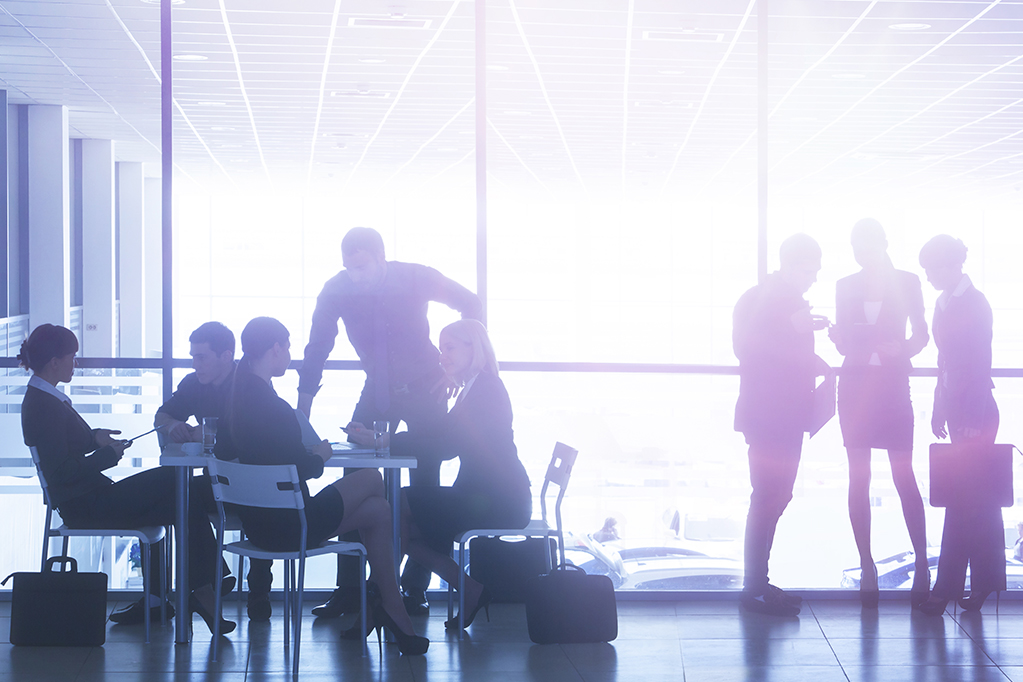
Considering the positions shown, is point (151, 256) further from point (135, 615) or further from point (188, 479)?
point (188, 479)

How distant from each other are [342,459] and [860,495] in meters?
2.26

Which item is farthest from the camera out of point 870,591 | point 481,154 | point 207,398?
point 481,154

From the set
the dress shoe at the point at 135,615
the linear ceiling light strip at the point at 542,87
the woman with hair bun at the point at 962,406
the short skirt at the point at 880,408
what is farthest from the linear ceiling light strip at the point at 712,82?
the dress shoe at the point at 135,615

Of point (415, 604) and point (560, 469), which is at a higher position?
point (560, 469)

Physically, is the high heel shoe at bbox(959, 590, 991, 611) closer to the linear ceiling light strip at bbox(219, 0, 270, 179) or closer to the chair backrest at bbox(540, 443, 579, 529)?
the chair backrest at bbox(540, 443, 579, 529)

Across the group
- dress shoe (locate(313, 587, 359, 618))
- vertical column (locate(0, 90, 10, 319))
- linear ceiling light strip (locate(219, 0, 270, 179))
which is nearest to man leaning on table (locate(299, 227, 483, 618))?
dress shoe (locate(313, 587, 359, 618))

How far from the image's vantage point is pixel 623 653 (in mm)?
3646

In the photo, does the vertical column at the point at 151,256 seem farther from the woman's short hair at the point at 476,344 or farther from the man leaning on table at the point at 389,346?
the woman's short hair at the point at 476,344

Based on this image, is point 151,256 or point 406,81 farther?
point 151,256

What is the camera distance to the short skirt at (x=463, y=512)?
3.68 meters

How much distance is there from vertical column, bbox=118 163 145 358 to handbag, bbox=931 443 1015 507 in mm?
11103

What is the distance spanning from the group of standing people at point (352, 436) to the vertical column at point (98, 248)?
27.2 feet

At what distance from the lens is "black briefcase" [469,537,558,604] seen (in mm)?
3975

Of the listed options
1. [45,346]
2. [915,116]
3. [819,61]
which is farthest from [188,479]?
[915,116]
